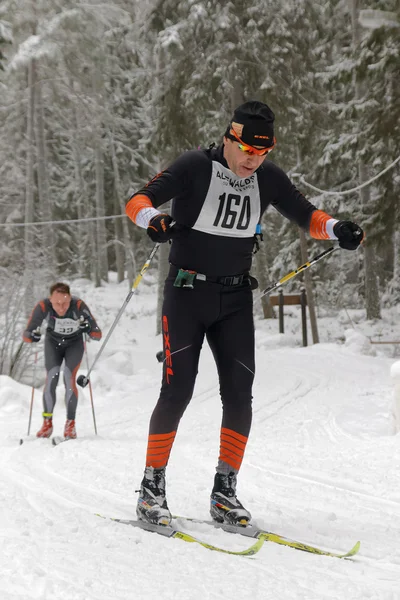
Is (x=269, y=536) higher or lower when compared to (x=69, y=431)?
higher

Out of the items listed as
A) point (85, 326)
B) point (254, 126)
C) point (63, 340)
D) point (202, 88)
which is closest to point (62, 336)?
point (63, 340)

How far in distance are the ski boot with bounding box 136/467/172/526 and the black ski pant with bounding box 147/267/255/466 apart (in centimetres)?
9

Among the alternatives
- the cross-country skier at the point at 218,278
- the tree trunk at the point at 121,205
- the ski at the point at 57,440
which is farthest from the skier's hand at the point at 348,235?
the tree trunk at the point at 121,205

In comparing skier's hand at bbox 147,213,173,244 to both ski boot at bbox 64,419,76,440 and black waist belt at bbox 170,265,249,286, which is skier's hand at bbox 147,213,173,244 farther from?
ski boot at bbox 64,419,76,440

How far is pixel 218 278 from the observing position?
3664 millimetres

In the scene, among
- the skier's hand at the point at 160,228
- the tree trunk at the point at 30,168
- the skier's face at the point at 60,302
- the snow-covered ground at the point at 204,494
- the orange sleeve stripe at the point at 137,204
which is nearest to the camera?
the snow-covered ground at the point at 204,494

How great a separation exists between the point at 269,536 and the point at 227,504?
16.3 inches

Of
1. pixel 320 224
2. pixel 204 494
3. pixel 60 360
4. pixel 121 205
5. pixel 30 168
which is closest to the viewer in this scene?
pixel 320 224

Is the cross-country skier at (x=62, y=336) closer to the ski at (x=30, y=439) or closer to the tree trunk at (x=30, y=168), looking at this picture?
the ski at (x=30, y=439)

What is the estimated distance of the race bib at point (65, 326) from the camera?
7484mm

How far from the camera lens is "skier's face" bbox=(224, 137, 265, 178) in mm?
3533

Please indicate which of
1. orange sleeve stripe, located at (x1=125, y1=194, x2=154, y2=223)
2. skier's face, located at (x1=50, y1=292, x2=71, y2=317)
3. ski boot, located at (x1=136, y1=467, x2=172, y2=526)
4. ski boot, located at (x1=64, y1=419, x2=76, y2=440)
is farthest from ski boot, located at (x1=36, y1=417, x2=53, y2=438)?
orange sleeve stripe, located at (x1=125, y1=194, x2=154, y2=223)

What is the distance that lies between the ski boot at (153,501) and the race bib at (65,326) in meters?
4.07

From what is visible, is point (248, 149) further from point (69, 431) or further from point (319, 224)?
point (69, 431)
